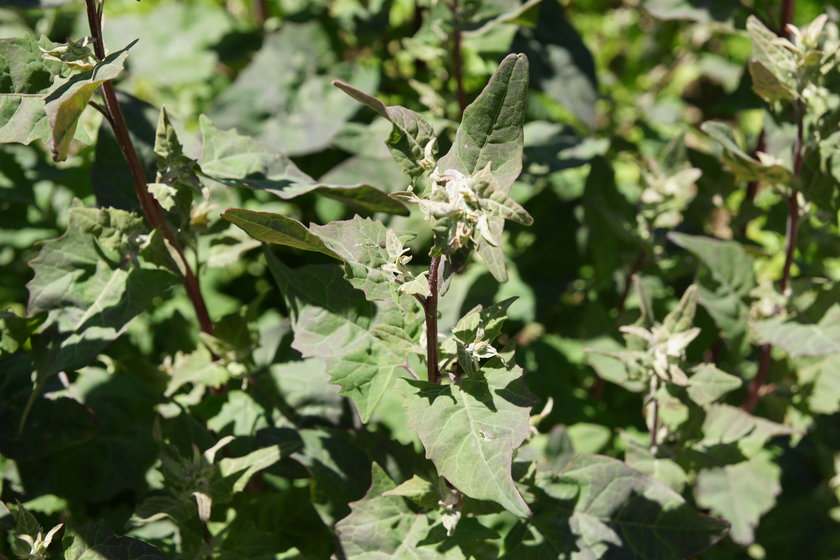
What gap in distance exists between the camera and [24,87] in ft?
4.79

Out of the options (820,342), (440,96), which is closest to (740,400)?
(820,342)

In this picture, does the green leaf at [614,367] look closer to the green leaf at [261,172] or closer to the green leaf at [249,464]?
the green leaf at [261,172]

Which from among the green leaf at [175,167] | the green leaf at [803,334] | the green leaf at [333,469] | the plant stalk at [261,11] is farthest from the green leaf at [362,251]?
the plant stalk at [261,11]

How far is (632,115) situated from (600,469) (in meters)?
2.27

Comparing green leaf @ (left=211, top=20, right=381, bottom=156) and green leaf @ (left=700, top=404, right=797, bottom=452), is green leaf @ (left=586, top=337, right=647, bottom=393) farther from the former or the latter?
green leaf @ (left=211, top=20, right=381, bottom=156)

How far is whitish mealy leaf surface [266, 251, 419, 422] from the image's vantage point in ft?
5.08

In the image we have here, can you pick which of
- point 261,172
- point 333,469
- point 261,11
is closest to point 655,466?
point 333,469

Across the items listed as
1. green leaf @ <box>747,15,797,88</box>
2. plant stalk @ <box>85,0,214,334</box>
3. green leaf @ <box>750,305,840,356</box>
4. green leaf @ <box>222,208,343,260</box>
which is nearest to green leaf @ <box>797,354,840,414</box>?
green leaf @ <box>750,305,840,356</box>

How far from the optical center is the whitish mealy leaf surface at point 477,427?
129 cm

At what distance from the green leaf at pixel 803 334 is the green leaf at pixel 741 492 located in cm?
39

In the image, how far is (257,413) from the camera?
72.8 inches

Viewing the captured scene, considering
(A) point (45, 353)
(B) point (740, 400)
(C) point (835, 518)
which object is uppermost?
(A) point (45, 353)

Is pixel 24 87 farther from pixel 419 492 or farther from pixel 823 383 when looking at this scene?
pixel 823 383

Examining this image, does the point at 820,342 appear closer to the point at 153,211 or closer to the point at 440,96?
the point at 440,96
